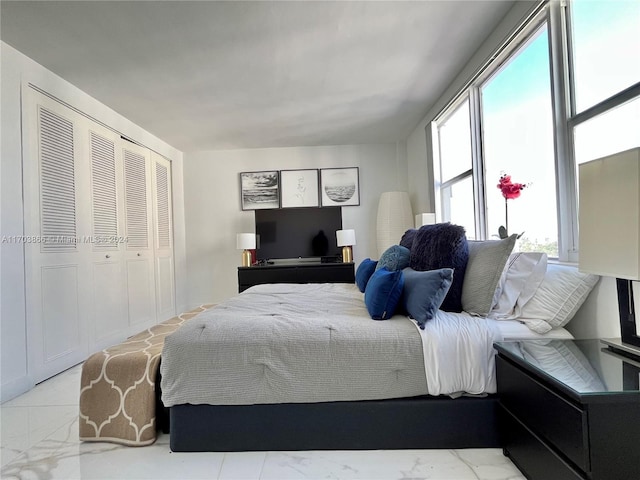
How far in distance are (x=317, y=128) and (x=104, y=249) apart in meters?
2.78

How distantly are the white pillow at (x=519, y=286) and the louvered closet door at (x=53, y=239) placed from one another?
10.3 ft

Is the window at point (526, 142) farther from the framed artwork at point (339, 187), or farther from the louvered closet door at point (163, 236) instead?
the louvered closet door at point (163, 236)

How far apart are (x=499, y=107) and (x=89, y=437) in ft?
11.2

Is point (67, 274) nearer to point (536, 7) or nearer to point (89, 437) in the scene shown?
point (89, 437)

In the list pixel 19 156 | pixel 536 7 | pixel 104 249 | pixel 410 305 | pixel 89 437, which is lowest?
pixel 89 437

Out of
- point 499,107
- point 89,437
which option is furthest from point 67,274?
point 499,107

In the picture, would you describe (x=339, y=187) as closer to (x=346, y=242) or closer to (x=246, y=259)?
(x=346, y=242)

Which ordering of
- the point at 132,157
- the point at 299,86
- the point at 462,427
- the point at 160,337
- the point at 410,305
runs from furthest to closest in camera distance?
1. the point at 132,157
2. the point at 299,86
3. the point at 160,337
4. the point at 410,305
5. the point at 462,427

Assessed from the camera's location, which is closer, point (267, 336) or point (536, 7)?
point (267, 336)

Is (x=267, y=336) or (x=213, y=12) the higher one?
(x=213, y=12)

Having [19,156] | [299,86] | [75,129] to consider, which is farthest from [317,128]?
[19,156]

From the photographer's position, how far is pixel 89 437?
175 centimetres

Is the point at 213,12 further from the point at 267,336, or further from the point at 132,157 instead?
the point at 132,157

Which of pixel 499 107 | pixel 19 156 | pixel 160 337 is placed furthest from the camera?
pixel 499 107
